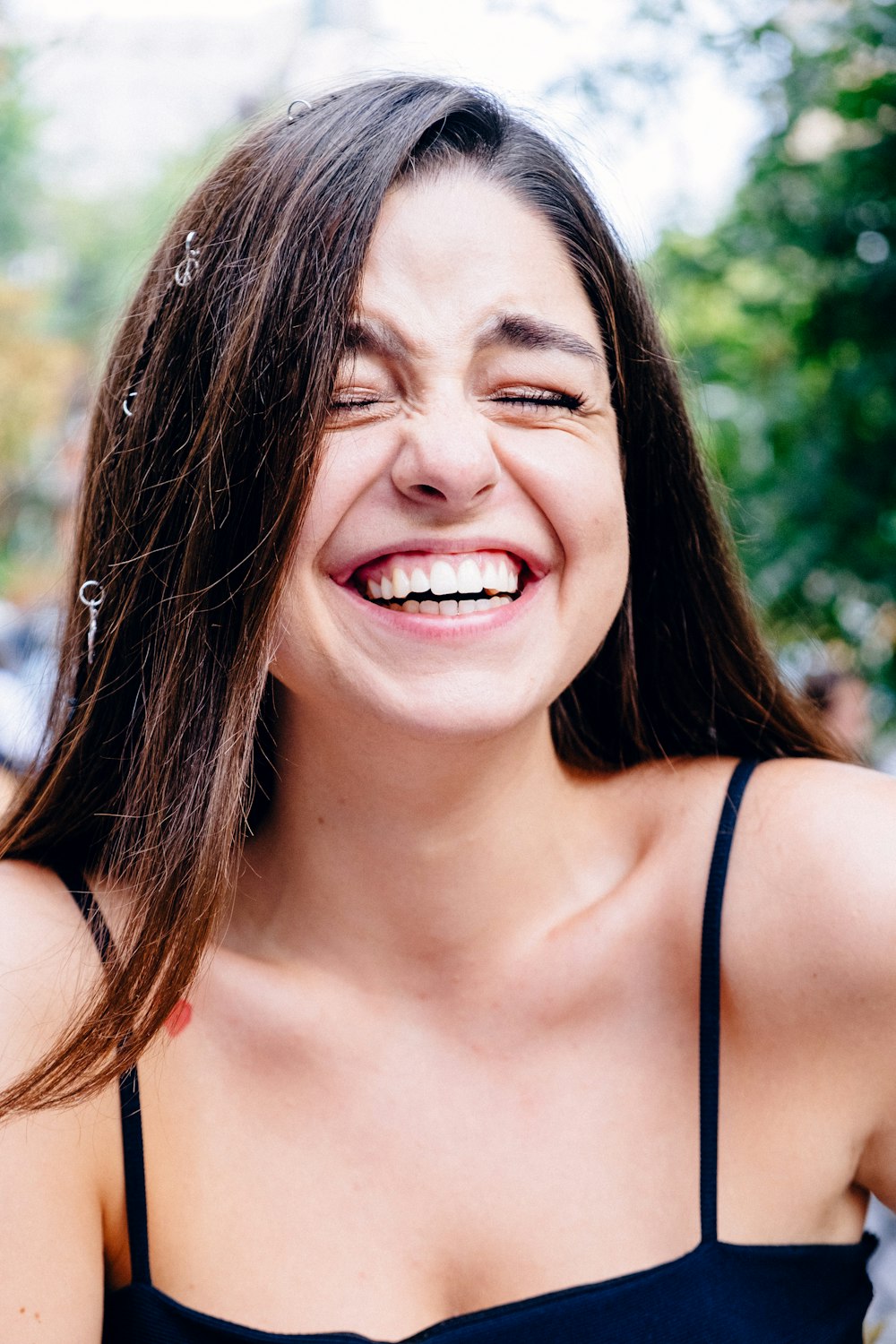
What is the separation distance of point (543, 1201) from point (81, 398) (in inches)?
128

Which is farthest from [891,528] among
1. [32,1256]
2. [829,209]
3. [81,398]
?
[81,398]

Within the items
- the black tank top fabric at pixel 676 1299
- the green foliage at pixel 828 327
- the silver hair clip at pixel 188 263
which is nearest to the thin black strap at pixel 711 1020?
the black tank top fabric at pixel 676 1299

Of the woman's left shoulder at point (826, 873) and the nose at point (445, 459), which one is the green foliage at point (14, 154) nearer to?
the nose at point (445, 459)

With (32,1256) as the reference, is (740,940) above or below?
above

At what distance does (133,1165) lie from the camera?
1.67 m

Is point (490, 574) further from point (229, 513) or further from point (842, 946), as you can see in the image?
point (842, 946)

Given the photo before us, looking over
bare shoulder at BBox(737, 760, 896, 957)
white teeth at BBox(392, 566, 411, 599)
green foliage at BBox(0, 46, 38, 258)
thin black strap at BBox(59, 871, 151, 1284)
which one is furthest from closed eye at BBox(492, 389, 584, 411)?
green foliage at BBox(0, 46, 38, 258)

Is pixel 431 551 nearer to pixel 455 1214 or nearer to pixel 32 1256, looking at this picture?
pixel 455 1214

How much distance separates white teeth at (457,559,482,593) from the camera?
1.58m

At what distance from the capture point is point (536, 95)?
1.96 m

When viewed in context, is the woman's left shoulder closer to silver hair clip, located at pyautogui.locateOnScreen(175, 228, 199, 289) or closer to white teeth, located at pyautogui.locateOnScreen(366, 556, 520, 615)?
→ white teeth, located at pyautogui.locateOnScreen(366, 556, 520, 615)

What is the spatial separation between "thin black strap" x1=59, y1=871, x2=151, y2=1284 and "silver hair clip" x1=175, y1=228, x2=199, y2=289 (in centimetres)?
88

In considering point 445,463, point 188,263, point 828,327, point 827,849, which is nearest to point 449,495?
point 445,463

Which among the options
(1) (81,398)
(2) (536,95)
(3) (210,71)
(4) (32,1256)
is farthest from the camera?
(3) (210,71)
